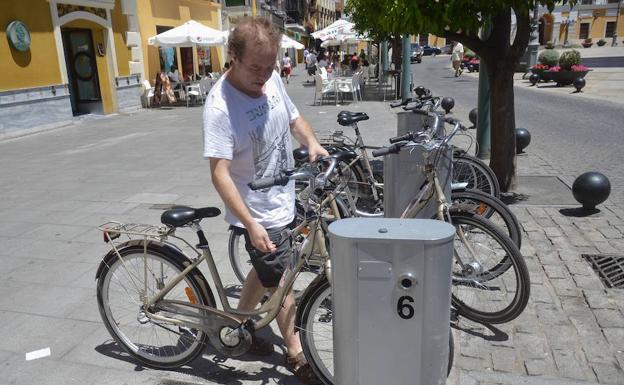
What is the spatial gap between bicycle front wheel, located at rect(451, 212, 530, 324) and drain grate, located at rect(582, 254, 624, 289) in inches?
41.0

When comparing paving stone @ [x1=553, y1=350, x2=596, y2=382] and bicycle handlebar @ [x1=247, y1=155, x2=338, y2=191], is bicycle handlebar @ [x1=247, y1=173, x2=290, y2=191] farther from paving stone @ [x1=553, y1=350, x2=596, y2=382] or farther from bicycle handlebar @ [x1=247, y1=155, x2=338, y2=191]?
paving stone @ [x1=553, y1=350, x2=596, y2=382]

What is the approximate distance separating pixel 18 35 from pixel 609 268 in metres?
12.9

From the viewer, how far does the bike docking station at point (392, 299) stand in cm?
181

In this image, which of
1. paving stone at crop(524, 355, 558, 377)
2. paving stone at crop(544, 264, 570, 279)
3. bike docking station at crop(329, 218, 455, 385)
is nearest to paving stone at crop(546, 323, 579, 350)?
paving stone at crop(524, 355, 558, 377)

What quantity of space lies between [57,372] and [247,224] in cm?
162

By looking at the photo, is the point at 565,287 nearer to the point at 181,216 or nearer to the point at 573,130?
the point at 181,216

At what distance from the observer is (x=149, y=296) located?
9.58 ft

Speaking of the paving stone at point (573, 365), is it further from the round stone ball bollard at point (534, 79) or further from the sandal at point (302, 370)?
the round stone ball bollard at point (534, 79)

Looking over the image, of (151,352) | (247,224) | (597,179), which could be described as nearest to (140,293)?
(151,352)

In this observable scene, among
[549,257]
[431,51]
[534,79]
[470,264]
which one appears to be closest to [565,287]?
[549,257]

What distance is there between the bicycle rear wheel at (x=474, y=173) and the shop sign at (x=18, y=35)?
36.6ft

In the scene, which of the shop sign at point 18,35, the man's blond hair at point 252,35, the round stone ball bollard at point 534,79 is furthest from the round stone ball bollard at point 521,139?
the round stone ball bollard at point 534,79

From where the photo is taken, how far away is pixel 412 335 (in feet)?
6.28

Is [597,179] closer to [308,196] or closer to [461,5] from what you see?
[461,5]
